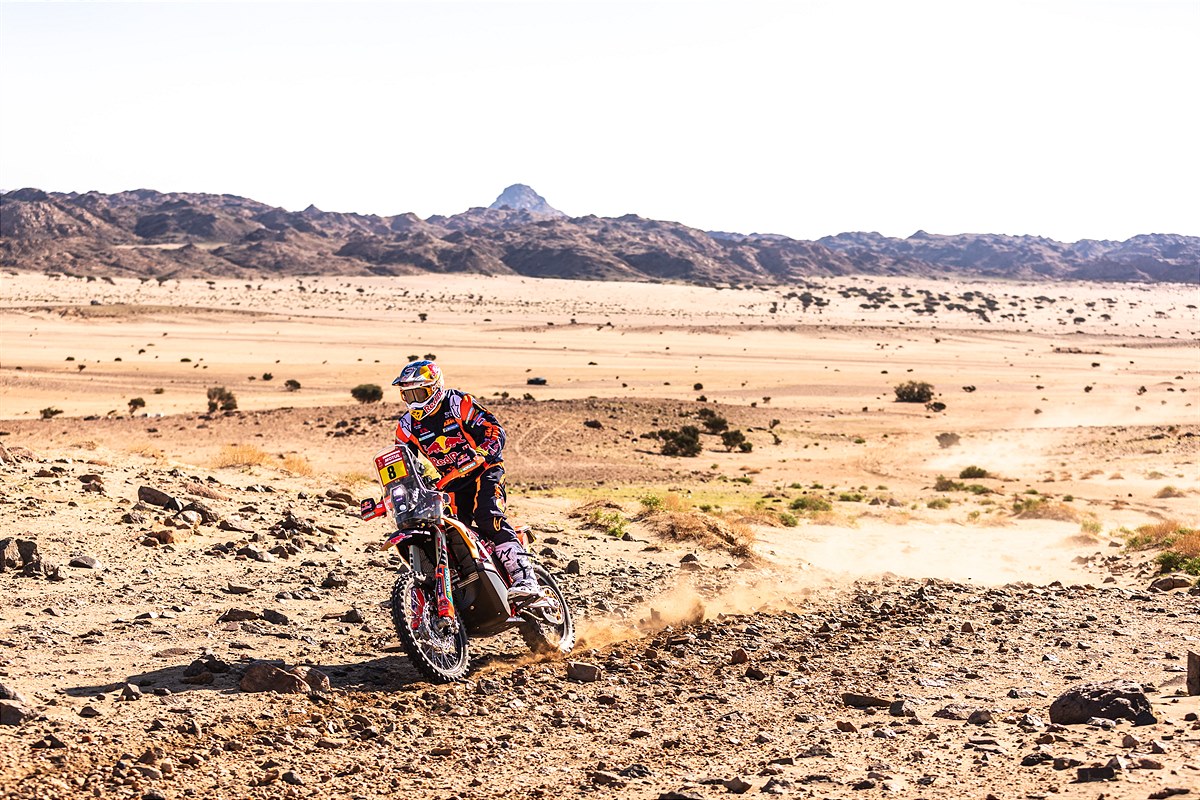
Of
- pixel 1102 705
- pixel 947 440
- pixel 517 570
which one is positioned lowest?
pixel 947 440

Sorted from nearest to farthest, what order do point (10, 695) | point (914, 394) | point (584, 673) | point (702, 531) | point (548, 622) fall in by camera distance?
1. point (10, 695)
2. point (584, 673)
3. point (548, 622)
4. point (702, 531)
5. point (914, 394)

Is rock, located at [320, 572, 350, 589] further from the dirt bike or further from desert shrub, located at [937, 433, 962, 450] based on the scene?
desert shrub, located at [937, 433, 962, 450]

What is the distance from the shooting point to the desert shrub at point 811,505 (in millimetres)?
25284

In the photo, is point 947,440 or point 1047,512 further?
point 947,440

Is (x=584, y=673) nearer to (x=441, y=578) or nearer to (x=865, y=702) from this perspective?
(x=441, y=578)

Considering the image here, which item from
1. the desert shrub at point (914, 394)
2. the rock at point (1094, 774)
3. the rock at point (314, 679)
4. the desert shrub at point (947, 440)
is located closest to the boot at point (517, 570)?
the rock at point (314, 679)

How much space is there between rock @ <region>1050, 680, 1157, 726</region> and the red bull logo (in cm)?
525

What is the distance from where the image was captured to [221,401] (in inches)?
1900

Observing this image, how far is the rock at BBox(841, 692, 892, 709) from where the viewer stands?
9055mm

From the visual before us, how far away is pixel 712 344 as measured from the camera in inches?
3701

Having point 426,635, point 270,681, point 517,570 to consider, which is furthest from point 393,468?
point 270,681

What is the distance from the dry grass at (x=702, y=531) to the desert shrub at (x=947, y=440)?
25.6 meters

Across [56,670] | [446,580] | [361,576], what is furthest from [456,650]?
[361,576]

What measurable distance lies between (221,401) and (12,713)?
1695 inches
